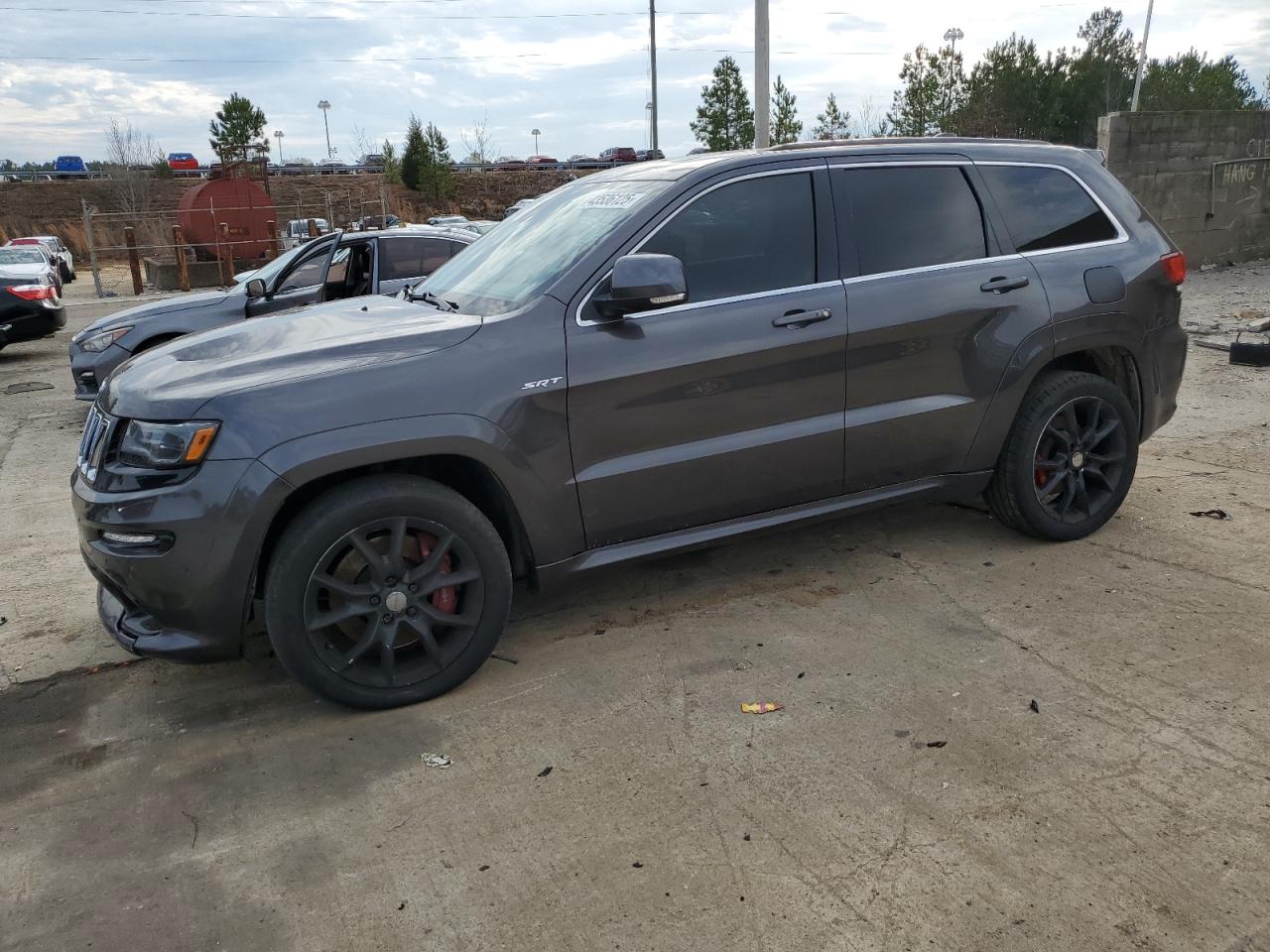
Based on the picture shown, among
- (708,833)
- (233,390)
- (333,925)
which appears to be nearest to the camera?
(333,925)

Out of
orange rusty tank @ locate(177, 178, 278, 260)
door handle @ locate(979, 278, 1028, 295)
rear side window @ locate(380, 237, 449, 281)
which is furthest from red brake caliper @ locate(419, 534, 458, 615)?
orange rusty tank @ locate(177, 178, 278, 260)

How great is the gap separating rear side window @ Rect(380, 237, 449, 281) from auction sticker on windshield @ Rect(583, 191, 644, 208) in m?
4.09

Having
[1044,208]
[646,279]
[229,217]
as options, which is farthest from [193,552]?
[229,217]

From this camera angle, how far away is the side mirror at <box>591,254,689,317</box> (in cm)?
367

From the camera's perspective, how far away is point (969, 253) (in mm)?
4594

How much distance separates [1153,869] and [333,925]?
213 cm

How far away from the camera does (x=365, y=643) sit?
3574 millimetres

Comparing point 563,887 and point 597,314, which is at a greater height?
point 597,314

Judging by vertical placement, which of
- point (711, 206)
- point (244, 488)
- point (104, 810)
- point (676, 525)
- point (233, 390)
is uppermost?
point (711, 206)

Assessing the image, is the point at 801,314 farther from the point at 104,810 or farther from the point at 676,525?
the point at 104,810

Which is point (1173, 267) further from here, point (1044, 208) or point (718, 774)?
point (718, 774)

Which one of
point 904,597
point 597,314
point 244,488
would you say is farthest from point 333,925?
point 904,597

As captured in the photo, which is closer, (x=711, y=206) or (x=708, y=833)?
(x=708, y=833)

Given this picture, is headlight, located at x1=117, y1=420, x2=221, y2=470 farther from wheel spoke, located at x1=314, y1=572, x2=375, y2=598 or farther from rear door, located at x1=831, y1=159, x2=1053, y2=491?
rear door, located at x1=831, y1=159, x2=1053, y2=491
